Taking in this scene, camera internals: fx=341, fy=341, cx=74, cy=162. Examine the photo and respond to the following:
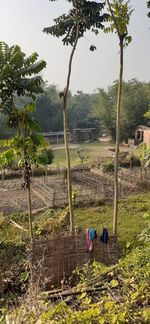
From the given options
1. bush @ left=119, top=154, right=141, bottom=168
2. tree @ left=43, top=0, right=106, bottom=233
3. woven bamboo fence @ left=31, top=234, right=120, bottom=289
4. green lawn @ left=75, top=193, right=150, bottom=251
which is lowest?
green lawn @ left=75, top=193, right=150, bottom=251

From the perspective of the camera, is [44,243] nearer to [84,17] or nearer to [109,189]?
[84,17]

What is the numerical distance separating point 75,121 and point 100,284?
47.7 m

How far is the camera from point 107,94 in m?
38.1

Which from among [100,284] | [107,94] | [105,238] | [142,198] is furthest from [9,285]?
[107,94]

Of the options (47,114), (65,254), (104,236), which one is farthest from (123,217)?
(47,114)

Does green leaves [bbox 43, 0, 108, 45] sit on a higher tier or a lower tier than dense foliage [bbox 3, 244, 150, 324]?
higher

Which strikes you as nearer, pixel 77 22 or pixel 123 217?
pixel 77 22

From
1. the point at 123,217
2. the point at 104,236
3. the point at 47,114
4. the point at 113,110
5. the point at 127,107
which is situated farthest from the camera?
the point at 47,114

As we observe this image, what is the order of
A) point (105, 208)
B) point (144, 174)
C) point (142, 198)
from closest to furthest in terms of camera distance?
1. point (105, 208)
2. point (142, 198)
3. point (144, 174)

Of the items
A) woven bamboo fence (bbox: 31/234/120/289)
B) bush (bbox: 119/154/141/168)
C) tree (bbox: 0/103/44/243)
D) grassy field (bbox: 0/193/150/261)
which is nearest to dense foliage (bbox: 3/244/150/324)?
woven bamboo fence (bbox: 31/234/120/289)

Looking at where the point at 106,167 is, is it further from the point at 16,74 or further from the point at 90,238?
the point at 90,238

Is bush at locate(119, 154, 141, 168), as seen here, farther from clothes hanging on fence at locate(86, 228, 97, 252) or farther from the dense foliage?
the dense foliage

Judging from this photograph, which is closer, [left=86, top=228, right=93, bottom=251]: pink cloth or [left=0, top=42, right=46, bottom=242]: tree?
[left=86, top=228, right=93, bottom=251]: pink cloth

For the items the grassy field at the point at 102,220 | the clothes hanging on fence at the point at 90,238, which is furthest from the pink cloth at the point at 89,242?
the grassy field at the point at 102,220
